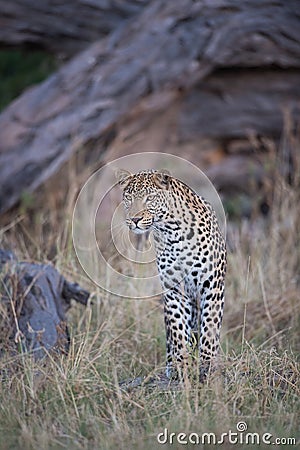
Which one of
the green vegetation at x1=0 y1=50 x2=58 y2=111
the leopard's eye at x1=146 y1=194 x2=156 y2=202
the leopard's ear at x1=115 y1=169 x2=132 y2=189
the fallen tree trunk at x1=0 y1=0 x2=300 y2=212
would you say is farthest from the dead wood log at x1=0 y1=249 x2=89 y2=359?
the green vegetation at x1=0 y1=50 x2=58 y2=111

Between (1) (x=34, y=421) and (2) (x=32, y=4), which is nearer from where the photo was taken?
(1) (x=34, y=421)

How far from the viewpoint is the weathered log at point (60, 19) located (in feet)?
24.8

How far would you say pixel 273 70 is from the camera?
7.92 metres

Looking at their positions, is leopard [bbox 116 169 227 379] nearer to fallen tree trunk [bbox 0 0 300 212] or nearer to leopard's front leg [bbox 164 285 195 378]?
leopard's front leg [bbox 164 285 195 378]

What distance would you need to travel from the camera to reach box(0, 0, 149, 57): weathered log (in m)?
7.57

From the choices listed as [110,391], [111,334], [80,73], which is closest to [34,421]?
[110,391]

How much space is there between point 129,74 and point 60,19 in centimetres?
104

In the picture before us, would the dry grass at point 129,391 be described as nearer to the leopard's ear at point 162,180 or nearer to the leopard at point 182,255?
the leopard at point 182,255

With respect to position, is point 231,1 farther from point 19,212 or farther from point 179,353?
point 179,353

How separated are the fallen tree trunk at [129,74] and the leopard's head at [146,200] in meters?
3.06

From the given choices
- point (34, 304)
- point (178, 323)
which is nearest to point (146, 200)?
point (178, 323)

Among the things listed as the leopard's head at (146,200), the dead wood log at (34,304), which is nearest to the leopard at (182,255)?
the leopard's head at (146,200)

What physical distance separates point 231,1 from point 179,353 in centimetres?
392

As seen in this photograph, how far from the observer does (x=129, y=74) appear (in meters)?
7.16
